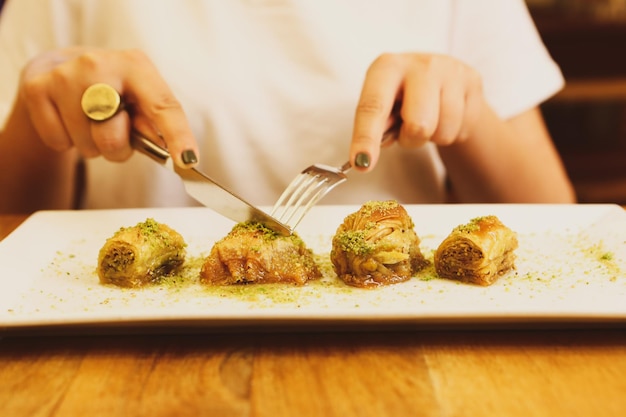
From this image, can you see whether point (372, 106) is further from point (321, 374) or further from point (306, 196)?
point (321, 374)

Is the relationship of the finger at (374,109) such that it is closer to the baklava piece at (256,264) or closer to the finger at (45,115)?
the baklava piece at (256,264)

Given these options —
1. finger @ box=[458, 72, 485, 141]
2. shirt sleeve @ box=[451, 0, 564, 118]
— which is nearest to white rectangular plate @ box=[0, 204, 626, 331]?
finger @ box=[458, 72, 485, 141]

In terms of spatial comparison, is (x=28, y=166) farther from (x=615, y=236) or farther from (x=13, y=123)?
(x=615, y=236)

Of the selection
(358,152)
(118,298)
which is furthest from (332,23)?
(118,298)

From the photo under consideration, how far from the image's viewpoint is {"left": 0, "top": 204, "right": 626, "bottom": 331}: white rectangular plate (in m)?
1.09

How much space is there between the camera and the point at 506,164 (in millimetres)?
2336

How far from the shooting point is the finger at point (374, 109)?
5.21ft

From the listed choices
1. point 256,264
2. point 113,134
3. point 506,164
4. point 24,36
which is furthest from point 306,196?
point 24,36

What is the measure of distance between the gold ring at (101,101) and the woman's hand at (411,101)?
580mm

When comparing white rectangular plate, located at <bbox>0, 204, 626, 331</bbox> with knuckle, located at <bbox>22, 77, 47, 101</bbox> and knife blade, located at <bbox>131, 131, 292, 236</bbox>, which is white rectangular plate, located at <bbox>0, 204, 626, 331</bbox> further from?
knuckle, located at <bbox>22, 77, 47, 101</bbox>

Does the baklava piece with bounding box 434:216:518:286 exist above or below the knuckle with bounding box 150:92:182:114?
below

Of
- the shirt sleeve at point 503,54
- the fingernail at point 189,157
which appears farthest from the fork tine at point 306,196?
the shirt sleeve at point 503,54

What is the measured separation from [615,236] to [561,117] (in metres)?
3.72

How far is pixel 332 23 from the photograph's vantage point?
7.38ft
